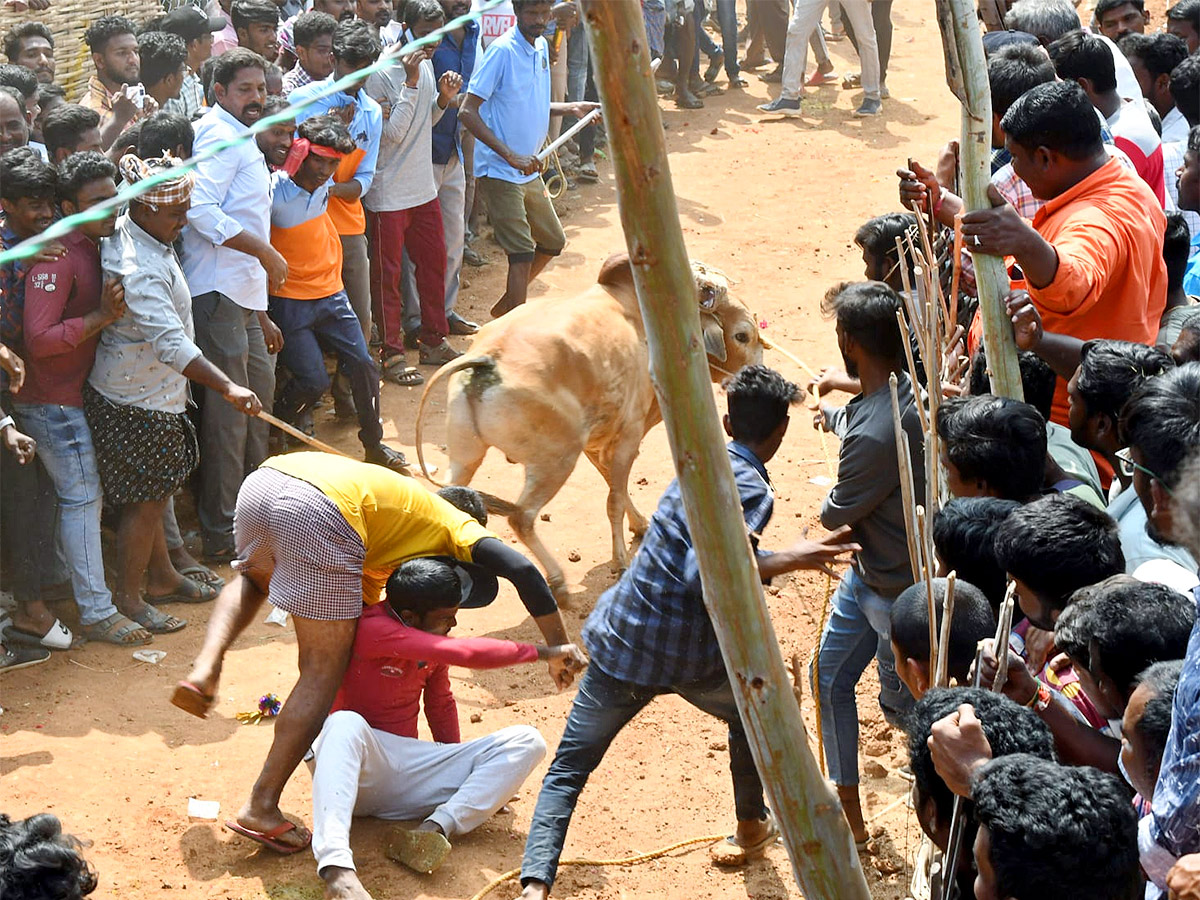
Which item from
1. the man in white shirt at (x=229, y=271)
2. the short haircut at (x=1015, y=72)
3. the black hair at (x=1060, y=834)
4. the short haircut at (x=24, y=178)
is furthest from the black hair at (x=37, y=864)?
the short haircut at (x=1015, y=72)

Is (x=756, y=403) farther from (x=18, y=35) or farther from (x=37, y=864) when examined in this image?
(x=18, y=35)

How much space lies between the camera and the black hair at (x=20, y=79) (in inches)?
294

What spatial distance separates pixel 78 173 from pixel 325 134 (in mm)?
1796

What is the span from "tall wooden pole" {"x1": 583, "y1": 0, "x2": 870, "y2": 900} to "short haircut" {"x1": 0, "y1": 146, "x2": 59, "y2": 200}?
13.6 ft

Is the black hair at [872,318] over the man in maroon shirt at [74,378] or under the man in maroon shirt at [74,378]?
over

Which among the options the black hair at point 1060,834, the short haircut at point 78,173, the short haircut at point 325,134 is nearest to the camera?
the black hair at point 1060,834

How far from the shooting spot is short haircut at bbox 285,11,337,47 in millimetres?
8500

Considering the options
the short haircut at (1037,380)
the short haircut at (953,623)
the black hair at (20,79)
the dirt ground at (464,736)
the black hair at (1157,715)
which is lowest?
the dirt ground at (464,736)

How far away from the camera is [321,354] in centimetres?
806

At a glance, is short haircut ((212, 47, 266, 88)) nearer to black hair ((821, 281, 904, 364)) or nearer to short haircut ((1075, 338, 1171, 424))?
black hair ((821, 281, 904, 364))

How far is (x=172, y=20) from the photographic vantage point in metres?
9.28

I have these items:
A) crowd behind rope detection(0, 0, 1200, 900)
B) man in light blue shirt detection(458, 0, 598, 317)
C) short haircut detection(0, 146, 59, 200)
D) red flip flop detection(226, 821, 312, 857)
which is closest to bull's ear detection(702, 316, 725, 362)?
crowd behind rope detection(0, 0, 1200, 900)

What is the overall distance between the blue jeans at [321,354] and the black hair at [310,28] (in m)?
1.74

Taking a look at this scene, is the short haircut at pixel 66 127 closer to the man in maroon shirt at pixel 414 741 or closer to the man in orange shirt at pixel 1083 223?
the man in maroon shirt at pixel 414 741
